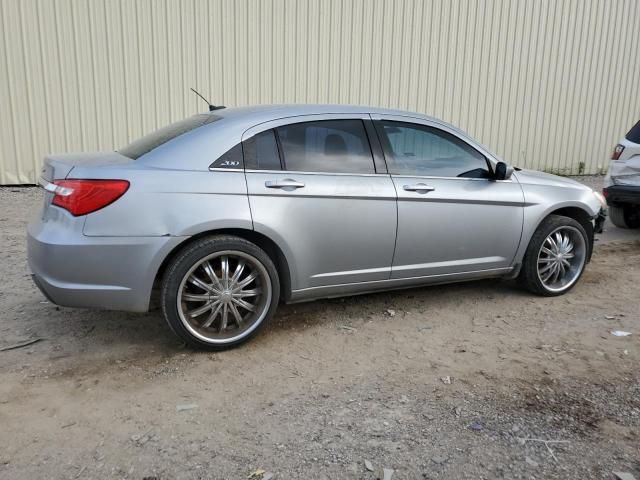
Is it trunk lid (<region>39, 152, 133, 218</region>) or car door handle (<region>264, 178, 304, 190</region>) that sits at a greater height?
trunk lid (<region>39, 152, 133, 218</region>)

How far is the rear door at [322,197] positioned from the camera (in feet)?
12.4

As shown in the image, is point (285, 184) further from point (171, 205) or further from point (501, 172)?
point (501, 172)

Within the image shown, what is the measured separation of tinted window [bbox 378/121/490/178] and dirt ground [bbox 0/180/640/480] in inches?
44.2

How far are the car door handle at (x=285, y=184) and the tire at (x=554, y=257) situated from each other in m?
2.19

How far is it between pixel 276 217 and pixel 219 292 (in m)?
0.61

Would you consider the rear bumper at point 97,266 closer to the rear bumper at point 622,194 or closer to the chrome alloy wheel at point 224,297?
the chrome alloy wheel at point 224,297

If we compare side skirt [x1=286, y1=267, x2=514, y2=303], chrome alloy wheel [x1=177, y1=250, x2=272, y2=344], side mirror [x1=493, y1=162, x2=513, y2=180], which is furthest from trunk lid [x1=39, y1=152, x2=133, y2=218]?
side mirror [x1=493, y1=162, x2=513, y2=180]

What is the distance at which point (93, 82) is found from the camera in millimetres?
8820

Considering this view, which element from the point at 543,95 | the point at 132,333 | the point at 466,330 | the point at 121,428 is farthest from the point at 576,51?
the point at 121,428

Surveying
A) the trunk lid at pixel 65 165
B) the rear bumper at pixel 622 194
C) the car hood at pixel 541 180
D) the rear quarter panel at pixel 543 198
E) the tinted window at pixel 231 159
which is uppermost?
the tinted window at pixel 231 159

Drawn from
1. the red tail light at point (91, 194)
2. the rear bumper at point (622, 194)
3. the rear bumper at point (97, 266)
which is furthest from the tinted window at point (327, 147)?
the rear bumper at point (622, 194)

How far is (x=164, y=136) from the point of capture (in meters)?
4.01

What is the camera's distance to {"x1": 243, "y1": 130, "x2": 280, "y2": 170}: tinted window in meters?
3.78

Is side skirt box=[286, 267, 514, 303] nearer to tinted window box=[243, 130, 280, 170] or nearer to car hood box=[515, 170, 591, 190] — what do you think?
car hood box=[515, 170, 591, 190]
